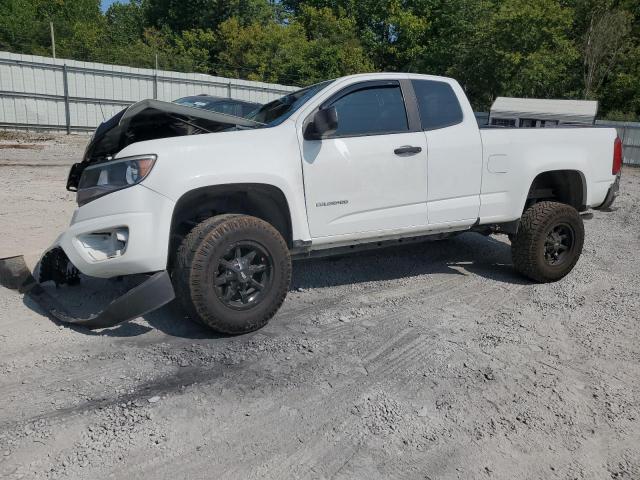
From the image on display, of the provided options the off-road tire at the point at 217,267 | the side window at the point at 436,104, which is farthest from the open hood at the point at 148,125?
the side window at the point at 436,104

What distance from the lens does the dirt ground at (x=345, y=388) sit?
8.94 feet

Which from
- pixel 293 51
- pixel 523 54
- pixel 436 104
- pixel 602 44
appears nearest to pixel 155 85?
pixel 293 51

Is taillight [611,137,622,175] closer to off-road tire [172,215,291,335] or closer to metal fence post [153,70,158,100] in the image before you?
off-road tire [172,215,291,335]

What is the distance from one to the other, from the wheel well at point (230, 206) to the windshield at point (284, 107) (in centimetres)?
59

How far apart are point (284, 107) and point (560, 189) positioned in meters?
3.18

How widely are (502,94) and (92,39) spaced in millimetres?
26356

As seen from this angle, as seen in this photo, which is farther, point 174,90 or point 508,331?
point 174,90

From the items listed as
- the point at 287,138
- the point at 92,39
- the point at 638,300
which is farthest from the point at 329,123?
the point at 92,39

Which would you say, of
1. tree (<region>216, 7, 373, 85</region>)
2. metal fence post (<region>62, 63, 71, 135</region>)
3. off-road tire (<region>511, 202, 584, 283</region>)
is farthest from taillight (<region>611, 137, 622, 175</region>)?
tree (<region>216, 7, 373, 85</region>)

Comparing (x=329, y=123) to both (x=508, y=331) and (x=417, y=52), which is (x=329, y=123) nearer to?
(x=508, y=331)

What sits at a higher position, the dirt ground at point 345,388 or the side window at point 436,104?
the side window at point 436,104

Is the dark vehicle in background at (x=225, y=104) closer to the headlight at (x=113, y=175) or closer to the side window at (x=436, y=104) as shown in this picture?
the side window at (x=436, y=104)

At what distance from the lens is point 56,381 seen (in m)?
3.40

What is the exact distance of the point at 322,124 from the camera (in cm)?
417
